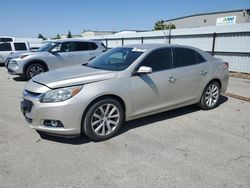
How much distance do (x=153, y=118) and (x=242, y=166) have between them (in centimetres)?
202

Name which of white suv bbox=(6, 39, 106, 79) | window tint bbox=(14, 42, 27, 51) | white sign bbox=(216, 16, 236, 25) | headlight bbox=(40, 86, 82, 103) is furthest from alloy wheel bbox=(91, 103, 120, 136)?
white sign bbox=(216, 16, 236, 25)

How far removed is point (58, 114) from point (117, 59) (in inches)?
67.9

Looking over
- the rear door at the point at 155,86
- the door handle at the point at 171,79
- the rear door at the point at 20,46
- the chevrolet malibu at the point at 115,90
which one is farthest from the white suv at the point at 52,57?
the rear door at the point at 20,46

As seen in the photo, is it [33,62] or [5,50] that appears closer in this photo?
[33,62]

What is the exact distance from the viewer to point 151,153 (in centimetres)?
335

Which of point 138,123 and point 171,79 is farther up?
point 171,79

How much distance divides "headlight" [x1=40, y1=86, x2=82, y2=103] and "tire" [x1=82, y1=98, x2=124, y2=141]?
14.9 inches

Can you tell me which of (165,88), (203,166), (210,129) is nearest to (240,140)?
(210,129)

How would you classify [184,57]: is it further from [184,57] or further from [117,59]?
[117,59]

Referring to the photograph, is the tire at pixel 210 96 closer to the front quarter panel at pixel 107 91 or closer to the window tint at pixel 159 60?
the window tint at pixel 159 60

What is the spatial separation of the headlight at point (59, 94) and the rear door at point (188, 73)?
6.69ft

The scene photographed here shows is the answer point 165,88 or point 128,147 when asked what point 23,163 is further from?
point 165,88

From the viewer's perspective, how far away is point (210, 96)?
5367mm

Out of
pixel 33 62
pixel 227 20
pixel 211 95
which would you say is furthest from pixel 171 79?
pixel 227 20
